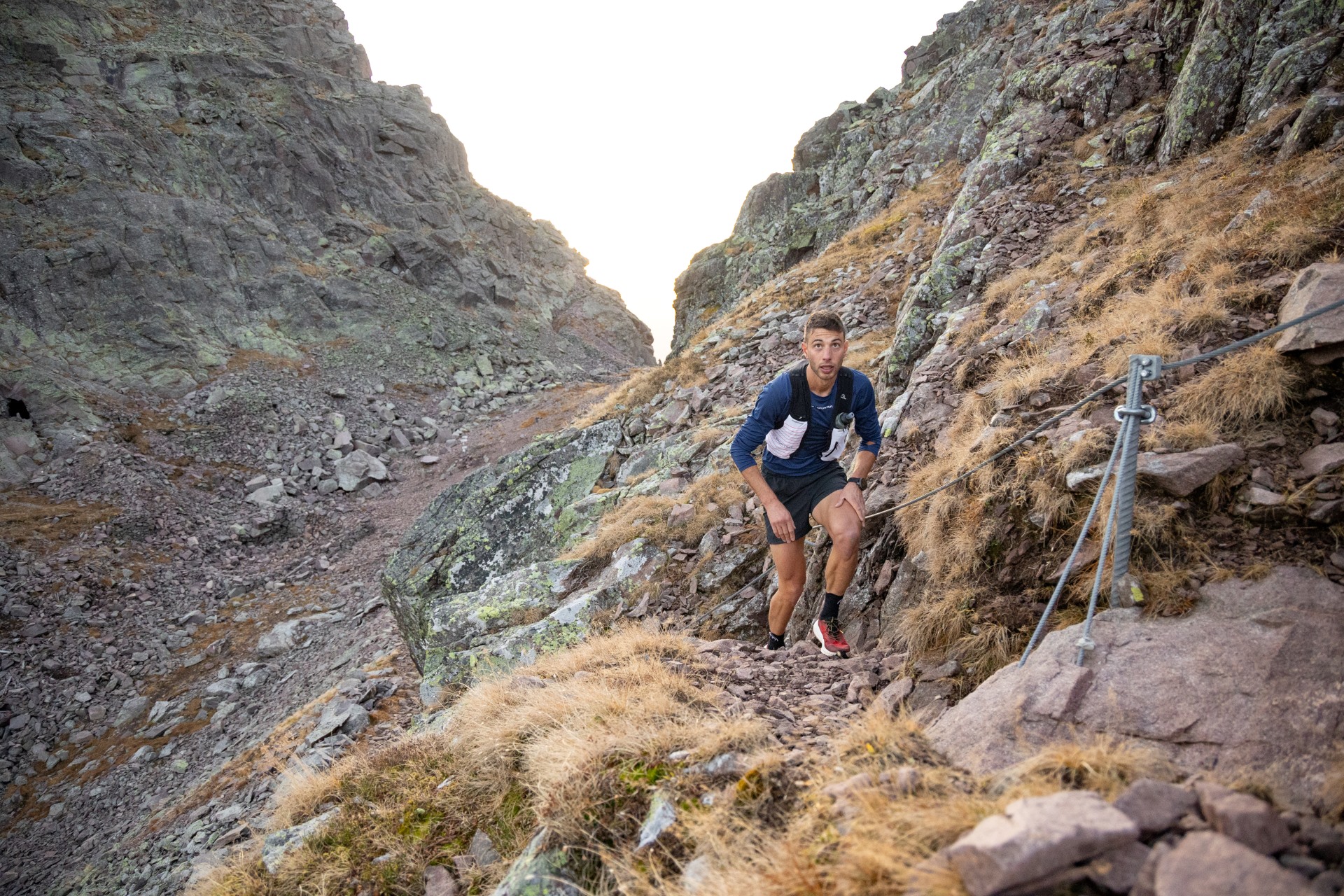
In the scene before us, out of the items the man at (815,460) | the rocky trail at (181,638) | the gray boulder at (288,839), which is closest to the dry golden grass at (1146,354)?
the man at (815,460)

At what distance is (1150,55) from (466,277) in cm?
3800

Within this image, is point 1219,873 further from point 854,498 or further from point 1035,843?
point 854,498

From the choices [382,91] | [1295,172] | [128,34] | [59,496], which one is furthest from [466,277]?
[1295,172]

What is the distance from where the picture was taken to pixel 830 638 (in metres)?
5.09

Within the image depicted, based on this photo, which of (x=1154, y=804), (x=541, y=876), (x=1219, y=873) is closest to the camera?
(x=1219, y=873)

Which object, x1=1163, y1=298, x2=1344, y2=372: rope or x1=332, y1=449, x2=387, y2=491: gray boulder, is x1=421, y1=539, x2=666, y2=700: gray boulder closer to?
x1=1163, y1=298, x2=1344, y2=372: rope

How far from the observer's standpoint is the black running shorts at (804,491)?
528 cm

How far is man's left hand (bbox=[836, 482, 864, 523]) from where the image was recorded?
497 cm

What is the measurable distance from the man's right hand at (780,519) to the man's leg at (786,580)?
0.64 ft

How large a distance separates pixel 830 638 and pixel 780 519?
113cm

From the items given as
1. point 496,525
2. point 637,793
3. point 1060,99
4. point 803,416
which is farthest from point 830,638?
point 1060,99

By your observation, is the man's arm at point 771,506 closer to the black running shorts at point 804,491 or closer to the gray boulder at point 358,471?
the black running shorts at point 804,491

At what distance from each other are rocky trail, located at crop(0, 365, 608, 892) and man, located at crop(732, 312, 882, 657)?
599 centimetres

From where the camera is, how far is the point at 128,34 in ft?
106
